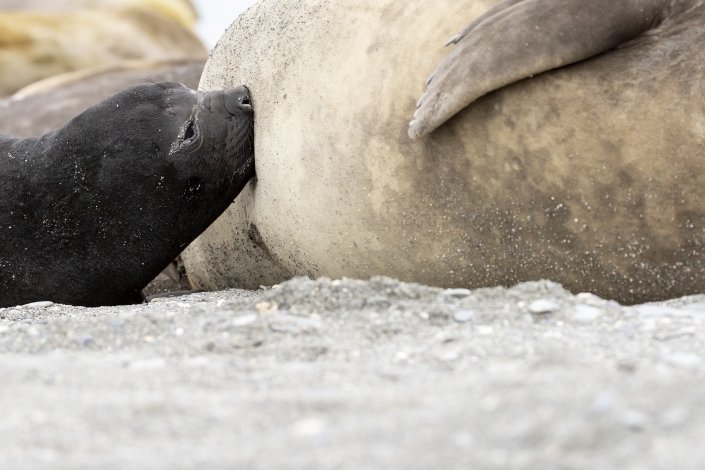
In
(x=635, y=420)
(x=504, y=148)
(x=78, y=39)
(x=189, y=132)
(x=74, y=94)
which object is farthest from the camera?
(x=78, y=39)

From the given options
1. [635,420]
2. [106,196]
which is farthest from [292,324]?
[106,196]

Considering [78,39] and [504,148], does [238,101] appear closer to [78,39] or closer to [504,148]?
[504,148]

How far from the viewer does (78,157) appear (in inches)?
128

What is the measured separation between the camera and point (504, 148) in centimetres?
273

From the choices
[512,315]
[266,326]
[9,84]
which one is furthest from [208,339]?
[9,84]

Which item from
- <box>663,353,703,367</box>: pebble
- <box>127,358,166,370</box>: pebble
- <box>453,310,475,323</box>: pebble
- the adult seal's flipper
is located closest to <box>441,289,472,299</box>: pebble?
<box>453,310,475,323</box>: pebble

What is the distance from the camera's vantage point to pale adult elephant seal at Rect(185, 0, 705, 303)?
2.57m

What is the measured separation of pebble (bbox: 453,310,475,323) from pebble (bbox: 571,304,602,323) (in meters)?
0.24

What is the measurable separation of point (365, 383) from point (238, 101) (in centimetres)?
181

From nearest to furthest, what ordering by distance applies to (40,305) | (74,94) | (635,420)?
(635,420)
(40,305)
(74,94)

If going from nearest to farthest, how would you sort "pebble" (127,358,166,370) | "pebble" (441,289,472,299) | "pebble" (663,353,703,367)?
"pebble" (663,353,703,367) → "pebble" (127,358,166,370) → "pebble" (441,289,472,299)

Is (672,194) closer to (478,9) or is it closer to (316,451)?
(478,9)

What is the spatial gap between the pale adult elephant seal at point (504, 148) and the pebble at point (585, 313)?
1.27 feet

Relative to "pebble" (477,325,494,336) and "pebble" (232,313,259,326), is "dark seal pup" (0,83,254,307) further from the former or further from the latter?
"pebble" (477,325,494,336)
